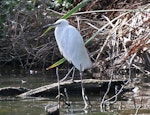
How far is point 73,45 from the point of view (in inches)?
281

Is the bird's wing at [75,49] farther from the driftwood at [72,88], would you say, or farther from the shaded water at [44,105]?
the shaded water at [44,105]

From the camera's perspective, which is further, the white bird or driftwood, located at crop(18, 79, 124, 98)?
the white bird

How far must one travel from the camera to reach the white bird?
7102mm

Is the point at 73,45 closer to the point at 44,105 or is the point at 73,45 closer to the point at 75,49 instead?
the point at 75,49

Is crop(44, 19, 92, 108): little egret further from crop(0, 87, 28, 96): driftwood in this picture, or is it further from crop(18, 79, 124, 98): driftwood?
crop(0, 87, 28, 96): driftwood

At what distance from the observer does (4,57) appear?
1002 centimetres

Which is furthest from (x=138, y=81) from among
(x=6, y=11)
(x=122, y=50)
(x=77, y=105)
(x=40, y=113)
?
(x=6, y=11)

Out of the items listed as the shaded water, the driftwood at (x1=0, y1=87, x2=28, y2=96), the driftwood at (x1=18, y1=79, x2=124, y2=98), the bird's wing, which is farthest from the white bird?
the driftwood at (x1=0, y1=87, x2=28, y2=96)

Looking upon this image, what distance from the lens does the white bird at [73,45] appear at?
280 inches

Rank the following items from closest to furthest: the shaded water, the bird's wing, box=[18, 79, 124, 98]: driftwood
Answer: the shaded water, box=[18, 79, 124, 98]: driftwood, the bird's wing

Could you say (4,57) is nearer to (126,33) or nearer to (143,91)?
(126,33)

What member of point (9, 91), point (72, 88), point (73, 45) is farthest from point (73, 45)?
point (9, 91)

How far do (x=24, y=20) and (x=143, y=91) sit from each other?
3.60 metres

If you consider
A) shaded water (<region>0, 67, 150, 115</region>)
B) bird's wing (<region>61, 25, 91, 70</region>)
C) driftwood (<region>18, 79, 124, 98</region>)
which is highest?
bird's wing (<region>61, 25, 91, 70</region>)
